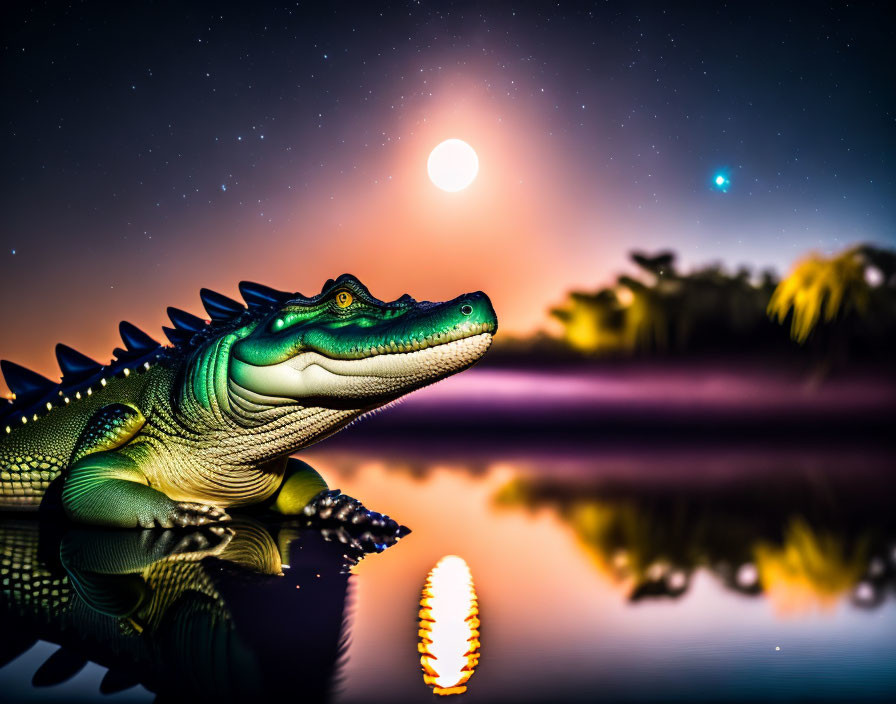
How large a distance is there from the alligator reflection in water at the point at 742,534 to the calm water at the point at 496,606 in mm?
15

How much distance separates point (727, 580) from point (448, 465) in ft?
13.0

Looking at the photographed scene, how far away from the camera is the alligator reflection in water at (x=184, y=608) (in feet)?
4.22

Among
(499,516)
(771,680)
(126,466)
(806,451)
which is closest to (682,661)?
(771,680)

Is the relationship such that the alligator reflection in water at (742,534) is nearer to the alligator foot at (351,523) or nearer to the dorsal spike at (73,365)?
the alligator foot at (351,523)

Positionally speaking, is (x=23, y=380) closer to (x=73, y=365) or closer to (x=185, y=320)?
(x=73, y=365)

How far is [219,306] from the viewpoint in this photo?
332cm

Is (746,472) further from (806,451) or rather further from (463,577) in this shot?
(463,577)

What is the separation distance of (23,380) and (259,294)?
1431mm

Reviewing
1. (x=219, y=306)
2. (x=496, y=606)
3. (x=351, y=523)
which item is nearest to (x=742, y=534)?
(x=496, y=606)

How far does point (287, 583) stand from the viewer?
76.1 inches

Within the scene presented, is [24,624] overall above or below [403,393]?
below

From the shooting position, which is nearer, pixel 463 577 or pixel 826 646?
pixel 826 646

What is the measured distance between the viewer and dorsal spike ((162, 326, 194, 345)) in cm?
325

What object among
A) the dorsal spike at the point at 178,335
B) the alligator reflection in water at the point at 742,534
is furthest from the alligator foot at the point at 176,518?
the alligator reflection in water at the point at 742,534
